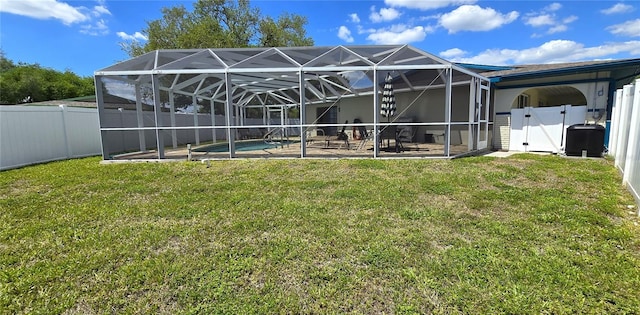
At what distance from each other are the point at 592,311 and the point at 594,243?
4.34ft

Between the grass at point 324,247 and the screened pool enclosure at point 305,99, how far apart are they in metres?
3.26

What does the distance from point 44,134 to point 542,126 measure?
15.3 meters

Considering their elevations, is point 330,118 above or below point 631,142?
above

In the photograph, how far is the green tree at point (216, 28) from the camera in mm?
23281

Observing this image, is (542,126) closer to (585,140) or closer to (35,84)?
(585,140)

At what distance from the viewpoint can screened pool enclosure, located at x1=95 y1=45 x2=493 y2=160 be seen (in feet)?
26.4

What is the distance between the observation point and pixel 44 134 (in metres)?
8.34

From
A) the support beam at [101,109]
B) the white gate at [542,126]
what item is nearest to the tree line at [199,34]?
the support beam at [101,109]

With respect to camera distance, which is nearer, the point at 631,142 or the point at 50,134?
the point at 631,142

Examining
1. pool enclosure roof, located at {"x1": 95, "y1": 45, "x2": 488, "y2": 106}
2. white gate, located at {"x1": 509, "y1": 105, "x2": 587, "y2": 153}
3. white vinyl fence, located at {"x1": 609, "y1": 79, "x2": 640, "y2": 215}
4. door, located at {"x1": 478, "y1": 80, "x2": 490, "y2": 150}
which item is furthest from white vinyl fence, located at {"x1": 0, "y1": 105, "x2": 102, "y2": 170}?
white gate, located at {"x1": 509, "y1": 105, "x2": 587, "y2": 153}

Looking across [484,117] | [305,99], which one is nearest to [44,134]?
[305,99]

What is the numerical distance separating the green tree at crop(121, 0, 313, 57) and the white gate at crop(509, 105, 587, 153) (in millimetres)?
21883

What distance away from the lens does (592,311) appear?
6.42ft

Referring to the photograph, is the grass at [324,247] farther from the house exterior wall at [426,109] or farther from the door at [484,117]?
the house exterior wall at [426,109]
